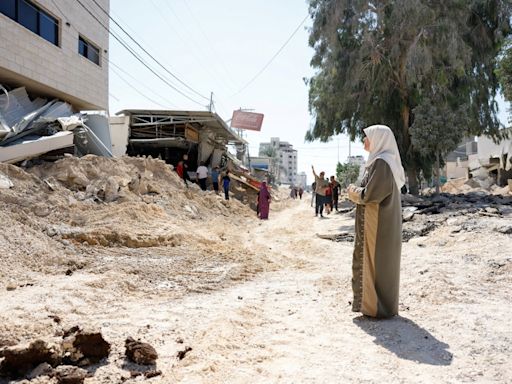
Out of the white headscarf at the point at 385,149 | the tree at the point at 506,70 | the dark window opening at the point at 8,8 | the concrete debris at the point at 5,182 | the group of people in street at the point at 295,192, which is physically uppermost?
the dark window opening at the point at 8,8

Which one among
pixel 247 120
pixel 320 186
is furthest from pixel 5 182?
pixel 247 120

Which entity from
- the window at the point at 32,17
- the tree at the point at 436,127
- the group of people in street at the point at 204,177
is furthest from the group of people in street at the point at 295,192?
the window at the point at 32,17

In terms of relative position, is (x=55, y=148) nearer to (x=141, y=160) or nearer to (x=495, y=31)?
(x=141, y=160)

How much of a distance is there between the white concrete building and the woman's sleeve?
37.4 feet

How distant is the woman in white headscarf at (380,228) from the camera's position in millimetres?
3314

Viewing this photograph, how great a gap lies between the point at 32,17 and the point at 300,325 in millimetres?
13377

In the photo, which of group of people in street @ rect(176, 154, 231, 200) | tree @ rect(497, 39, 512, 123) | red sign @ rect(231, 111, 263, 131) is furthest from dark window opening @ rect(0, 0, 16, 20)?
red sign @ rect(231, 111, 263, 131)

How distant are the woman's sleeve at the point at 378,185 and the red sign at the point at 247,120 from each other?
31.8 meters

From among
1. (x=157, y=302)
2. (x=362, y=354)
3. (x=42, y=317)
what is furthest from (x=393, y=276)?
(x=42, y=317)

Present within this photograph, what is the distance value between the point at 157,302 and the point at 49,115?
1083 cm

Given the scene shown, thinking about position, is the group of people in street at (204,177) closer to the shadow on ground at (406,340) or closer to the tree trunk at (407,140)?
the tree trunk at (407,140)

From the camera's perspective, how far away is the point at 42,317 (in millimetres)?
3154

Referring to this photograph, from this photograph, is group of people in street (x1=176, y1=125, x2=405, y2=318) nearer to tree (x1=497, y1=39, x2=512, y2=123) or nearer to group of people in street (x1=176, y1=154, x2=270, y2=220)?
group of people in street (x1=176, y1=154, x2=270, y2=220)

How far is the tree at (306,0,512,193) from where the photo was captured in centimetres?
1480
